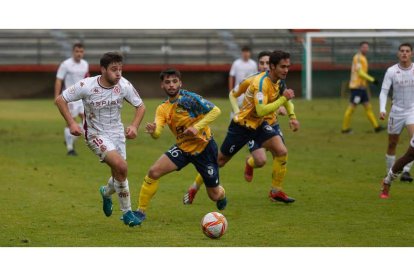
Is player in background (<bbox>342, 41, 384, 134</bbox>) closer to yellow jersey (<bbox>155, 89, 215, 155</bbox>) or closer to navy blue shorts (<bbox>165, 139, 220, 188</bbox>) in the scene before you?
navy blue shorts (<bbox>165, 139, 220, 188</bbox>)

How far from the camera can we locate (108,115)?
12.3m

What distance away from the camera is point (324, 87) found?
37.0m

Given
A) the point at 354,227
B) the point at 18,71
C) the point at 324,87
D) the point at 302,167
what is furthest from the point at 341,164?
the point at 18,71

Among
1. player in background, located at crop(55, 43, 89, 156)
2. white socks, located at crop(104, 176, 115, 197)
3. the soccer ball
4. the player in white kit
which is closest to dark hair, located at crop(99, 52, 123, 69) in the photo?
the player in white kit

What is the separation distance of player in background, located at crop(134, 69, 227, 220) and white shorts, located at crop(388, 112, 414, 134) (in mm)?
4877

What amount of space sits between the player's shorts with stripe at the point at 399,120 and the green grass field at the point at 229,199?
953mm

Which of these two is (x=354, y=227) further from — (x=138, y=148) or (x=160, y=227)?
(x=138, y=148)

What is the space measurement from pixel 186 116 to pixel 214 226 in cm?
188

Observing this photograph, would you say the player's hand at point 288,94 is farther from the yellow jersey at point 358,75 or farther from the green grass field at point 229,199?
the yellow jersey at point 358,75

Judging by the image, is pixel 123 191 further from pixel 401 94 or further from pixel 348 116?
pixel 348 116

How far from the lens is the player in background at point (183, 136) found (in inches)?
486

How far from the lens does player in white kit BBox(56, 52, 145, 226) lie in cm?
1211

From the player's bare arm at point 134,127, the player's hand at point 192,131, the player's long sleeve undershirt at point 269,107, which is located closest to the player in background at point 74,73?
the player's long sleeve undershirt at point 269,107

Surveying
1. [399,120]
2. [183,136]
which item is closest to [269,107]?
[183,136]
